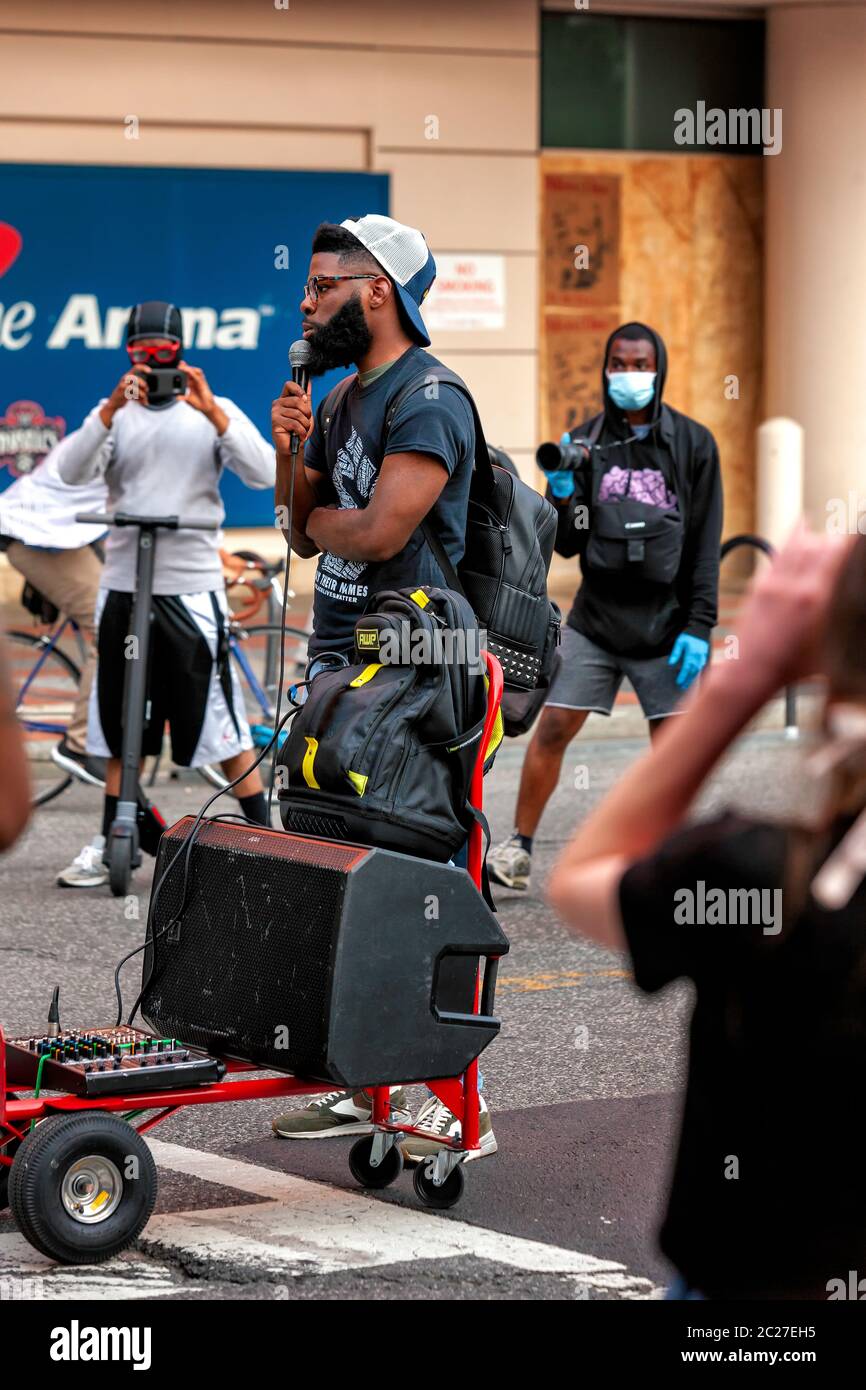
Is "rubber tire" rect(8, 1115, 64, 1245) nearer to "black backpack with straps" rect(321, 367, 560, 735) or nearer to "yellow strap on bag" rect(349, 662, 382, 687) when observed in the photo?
"yellow strap on bag" rect(349, 662, 382, 687)

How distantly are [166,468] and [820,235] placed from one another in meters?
11.9

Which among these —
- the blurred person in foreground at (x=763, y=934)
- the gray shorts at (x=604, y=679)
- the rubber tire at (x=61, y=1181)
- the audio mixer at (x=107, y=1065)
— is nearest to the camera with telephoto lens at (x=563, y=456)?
the gray shorts at (x=604, y=679)

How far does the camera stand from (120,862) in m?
7.51

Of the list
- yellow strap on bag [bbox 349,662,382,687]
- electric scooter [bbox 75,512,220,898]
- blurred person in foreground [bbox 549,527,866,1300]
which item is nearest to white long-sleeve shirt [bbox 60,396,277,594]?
electric scooter [bbox 75,512,220,898]

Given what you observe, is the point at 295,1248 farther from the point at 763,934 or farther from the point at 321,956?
the point at 763,934

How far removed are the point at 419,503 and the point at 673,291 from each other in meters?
14.6

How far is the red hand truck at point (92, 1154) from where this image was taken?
4035mm

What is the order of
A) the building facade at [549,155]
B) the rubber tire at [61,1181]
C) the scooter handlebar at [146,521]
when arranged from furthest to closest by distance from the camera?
the building facade at [549,155] → the scooter handlebar at [146,521] → the rubber tire at [61,1181]

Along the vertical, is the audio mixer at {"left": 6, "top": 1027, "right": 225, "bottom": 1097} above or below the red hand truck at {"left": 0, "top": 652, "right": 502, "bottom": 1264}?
above

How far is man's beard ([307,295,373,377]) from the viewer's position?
4.87m

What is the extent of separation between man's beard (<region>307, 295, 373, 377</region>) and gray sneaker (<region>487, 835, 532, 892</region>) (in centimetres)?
334

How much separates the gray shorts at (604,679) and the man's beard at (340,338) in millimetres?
2978

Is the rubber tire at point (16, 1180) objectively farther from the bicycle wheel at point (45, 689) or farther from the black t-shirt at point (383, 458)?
the bicycle wheel at point (45, 689)
